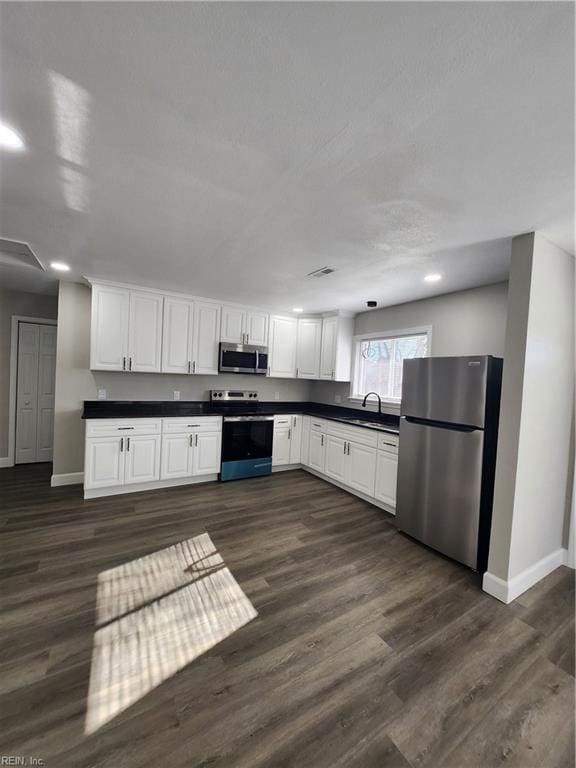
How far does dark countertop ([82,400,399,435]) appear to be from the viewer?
3.92 metres

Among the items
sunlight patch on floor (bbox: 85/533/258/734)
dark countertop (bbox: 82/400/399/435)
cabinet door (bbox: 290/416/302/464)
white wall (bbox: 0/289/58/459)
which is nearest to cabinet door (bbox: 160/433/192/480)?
dark countertop (bbox: 82/400/399/435)

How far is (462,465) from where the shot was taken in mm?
2633

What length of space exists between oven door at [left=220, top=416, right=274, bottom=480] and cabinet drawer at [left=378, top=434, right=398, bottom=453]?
1.68 metres

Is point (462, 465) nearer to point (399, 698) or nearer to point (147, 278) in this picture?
point (399, 698)

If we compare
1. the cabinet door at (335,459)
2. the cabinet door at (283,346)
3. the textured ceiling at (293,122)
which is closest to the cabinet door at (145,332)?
the textured ceiling at (293,122)

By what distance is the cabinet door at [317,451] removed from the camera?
4605 millimetres

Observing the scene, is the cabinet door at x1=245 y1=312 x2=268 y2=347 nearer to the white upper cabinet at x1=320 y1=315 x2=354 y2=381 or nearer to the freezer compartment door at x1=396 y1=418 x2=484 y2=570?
the white upper cabinet at x1=320 y1=315 x2=354 y2=381

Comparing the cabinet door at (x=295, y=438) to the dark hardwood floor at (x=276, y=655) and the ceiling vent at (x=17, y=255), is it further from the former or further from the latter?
the ceiling vent at (x=17, y=255)

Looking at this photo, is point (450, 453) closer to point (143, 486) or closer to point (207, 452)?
point (207, 452)

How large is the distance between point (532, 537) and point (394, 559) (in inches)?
40.9

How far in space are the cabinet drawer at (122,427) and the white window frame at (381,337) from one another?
2841mm

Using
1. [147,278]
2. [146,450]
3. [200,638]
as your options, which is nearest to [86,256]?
[147,278]

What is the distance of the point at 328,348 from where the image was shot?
4.95 meters

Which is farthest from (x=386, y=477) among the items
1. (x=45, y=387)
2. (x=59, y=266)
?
(x=45, y=387)
